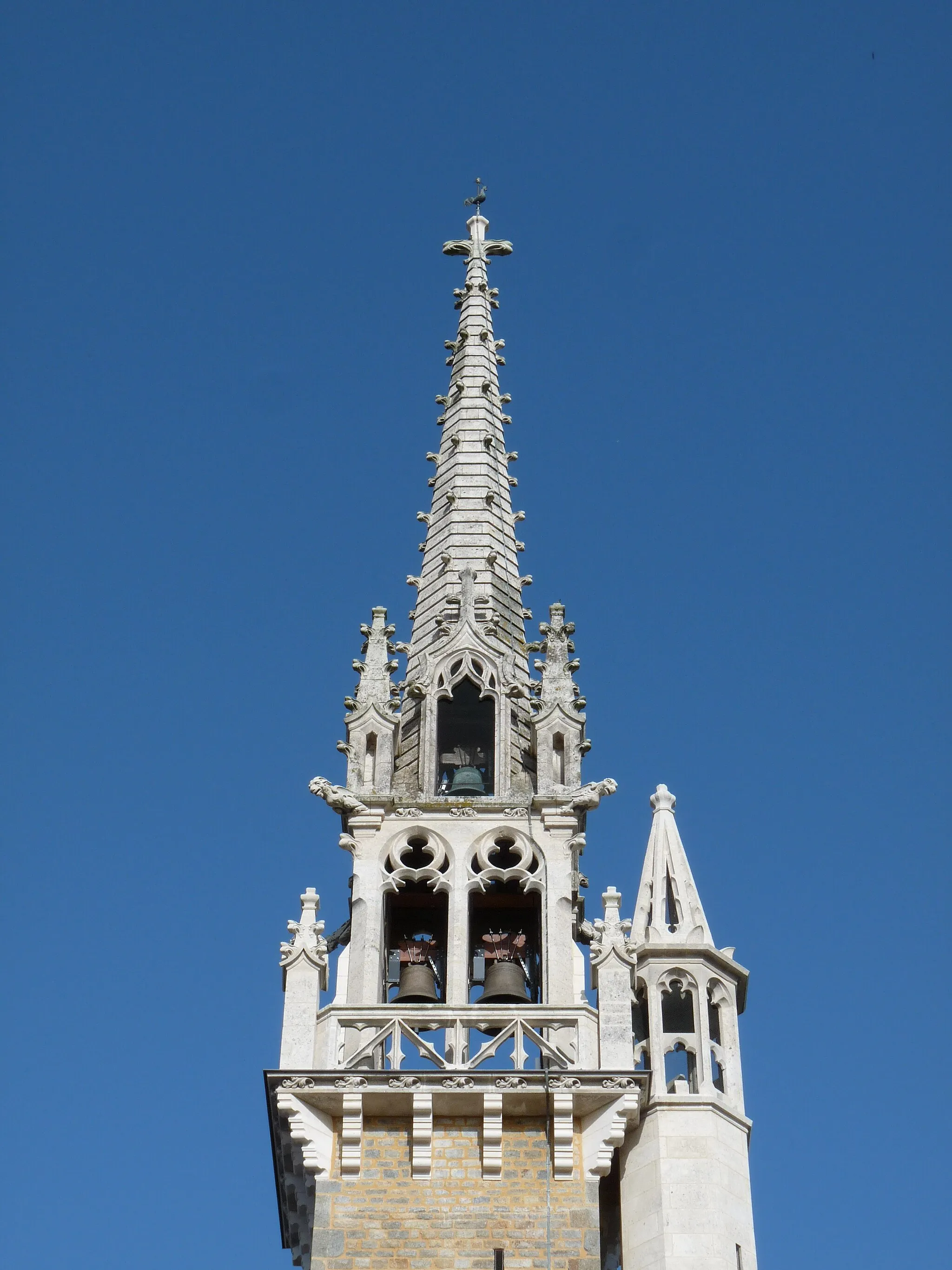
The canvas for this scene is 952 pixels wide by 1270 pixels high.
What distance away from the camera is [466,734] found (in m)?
33.8

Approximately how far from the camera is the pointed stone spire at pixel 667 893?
30.4m

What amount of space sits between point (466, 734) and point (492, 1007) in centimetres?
553

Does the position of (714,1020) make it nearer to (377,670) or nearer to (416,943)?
(416,943)

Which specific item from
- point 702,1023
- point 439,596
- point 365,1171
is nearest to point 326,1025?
point 365,1171

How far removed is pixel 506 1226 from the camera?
27.3 meters

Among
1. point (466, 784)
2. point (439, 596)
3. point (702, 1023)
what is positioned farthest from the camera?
point (439, 596)

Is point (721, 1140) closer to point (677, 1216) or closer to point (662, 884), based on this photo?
point (677, 1216)

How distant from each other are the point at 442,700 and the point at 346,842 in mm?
2892

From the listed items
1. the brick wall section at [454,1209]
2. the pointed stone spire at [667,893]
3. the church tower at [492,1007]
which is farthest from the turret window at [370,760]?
the brick wall section at [454,1209]

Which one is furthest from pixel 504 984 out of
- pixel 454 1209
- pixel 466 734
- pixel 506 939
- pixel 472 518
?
pixel 472 518

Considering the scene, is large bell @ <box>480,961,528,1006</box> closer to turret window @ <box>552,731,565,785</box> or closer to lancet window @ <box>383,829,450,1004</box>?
lancet window @ <box>383,829,450,1004</box>

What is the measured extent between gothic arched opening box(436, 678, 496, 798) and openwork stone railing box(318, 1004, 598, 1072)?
4507 mm

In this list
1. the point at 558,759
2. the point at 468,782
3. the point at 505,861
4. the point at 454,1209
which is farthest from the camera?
the point at 468,782

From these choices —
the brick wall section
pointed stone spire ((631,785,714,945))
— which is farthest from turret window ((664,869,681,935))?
the brick wall section
